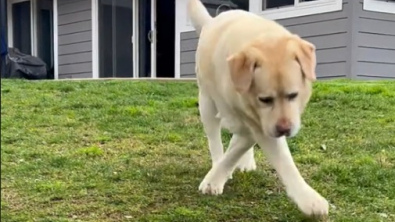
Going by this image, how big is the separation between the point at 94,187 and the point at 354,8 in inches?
246

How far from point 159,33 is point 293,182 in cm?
959

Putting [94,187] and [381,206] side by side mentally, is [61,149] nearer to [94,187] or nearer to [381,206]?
[94,187]

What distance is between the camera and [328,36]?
884 centimetres

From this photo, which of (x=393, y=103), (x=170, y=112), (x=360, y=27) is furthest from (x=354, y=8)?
(x=170, y=112)

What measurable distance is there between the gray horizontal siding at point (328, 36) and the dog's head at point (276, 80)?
21.1 feet

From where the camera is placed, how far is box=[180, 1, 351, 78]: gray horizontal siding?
8.63 meters

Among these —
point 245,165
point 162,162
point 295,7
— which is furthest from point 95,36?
point 245,165

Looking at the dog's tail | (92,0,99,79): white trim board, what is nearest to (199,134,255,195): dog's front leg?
the dog's tail

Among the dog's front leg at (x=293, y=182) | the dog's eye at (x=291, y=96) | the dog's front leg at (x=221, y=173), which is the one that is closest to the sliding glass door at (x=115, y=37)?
Result: the dog's front leg at (x=221, y=173)

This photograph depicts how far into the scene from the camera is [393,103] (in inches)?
218

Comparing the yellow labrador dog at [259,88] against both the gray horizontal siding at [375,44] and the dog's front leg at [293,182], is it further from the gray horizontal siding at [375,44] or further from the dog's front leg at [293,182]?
the gray horizontal siding at [375,44]

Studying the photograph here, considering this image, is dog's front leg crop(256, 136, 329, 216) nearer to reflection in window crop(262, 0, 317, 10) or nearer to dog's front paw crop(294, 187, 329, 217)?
dog's front paw crop(294, 187, 329, 217)

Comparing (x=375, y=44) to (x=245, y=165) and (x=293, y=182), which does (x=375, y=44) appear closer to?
(x=245, y=165)

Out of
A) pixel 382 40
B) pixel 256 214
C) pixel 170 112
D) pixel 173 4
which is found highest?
pixel 173 4
